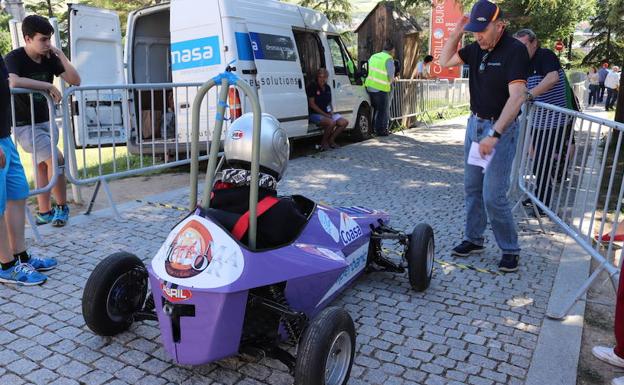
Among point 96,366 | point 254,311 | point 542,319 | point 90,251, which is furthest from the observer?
point 90,251

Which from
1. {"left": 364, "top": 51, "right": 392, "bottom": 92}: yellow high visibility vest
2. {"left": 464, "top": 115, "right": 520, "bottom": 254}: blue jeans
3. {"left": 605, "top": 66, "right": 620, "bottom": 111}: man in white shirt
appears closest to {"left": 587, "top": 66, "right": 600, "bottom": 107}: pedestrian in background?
{"left": 605, "top": 66, "right": 620, "bottom": 111}: man in white shirt

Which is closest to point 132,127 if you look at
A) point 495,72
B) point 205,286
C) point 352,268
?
point 352,268

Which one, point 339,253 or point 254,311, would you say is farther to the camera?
point 339,253

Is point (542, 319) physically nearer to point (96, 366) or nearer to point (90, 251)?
point (96, 366)

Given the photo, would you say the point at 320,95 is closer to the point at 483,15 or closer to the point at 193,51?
the point at 193,51

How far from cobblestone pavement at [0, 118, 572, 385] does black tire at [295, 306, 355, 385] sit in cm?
31

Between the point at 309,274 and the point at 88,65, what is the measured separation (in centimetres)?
646

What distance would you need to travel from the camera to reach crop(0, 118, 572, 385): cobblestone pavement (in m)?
2.85

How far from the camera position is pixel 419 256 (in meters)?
3.72

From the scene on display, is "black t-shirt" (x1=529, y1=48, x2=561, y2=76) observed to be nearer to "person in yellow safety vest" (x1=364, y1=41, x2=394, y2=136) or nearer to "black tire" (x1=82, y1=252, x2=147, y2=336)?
"black tire" (x1=82, y1=252, x2=147, y2=336)

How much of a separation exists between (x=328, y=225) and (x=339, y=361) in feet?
2.84

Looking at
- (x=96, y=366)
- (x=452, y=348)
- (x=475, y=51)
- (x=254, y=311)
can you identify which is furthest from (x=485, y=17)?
(x=96, y=366)

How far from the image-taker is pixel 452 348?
10.5 ft

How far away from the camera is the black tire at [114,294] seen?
2881mm
